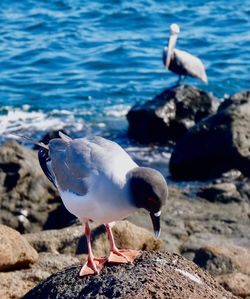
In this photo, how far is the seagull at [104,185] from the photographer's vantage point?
615 centimetres

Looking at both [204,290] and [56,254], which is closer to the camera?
[204,290]

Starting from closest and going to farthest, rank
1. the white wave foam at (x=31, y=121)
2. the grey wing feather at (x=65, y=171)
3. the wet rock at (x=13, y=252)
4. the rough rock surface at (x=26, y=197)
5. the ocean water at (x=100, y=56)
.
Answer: the grey wing feather at (x=65, y=171) → the wet rock at (x=13, y=252) → the rough rock surface at (x=26, y=197) → the white wave foam at (x=31, y=121) → the ocean water at (x=100, y=56)

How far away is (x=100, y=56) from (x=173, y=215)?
35.5 ft

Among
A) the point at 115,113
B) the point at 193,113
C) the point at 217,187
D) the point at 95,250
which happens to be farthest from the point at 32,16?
the point at 95,250

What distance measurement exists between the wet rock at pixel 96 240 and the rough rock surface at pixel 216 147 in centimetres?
445

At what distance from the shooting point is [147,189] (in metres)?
6.11

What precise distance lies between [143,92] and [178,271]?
13.1m

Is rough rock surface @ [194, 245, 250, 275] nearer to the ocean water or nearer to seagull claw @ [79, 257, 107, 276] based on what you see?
seagull claw @ [79, 257, 107, 276]

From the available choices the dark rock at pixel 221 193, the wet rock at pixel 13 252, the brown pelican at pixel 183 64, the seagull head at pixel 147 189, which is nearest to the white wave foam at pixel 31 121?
the brown pelican at pixel 183 64

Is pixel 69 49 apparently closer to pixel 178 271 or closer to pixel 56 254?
pixel 56 254

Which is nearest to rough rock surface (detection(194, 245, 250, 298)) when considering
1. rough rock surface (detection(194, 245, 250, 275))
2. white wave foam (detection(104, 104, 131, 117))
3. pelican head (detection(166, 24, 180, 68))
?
rough rock surface (detection(194, 245, 250, 275))

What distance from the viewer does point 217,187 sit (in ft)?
38.7

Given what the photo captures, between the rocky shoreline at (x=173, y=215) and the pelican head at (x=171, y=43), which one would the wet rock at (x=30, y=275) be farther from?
the pelican head at (x=171, y=43)

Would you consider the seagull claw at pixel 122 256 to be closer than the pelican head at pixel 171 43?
Yes
